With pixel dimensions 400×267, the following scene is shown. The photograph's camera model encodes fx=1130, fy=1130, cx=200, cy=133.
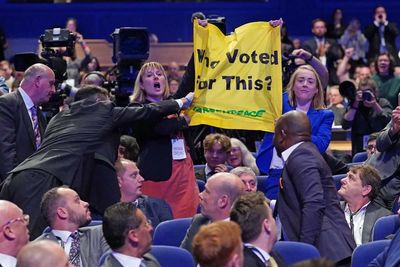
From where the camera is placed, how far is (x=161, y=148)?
25.1 ft

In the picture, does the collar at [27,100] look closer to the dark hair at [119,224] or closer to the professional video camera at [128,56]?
the professional video camera at [128,56]

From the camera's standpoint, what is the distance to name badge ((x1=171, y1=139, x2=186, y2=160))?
25.5 ft

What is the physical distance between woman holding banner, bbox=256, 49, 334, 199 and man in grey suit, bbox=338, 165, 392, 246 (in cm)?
43

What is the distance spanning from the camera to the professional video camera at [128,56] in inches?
316

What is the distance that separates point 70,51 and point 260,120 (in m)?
1.68

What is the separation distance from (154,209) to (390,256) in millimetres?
2108

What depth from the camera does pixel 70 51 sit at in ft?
28.7

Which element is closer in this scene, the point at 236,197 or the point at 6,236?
the point at 6,236

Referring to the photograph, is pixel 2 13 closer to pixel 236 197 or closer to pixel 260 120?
pixel 260 120

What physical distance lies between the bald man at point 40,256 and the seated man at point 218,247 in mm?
632

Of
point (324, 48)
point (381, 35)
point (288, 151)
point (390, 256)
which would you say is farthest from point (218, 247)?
point (381, 35)

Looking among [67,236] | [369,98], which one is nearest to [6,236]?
[67,236]

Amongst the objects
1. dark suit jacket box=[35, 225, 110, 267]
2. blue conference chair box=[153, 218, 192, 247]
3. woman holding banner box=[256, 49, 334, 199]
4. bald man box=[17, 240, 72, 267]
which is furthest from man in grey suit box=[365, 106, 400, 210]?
bald man box=[17, 240, 72, 267]

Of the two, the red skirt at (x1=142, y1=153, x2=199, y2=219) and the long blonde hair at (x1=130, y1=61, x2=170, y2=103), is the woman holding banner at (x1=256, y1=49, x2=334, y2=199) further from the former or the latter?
the long blonde hair at (x1=130, y1=61, x2=170, y2=103)
